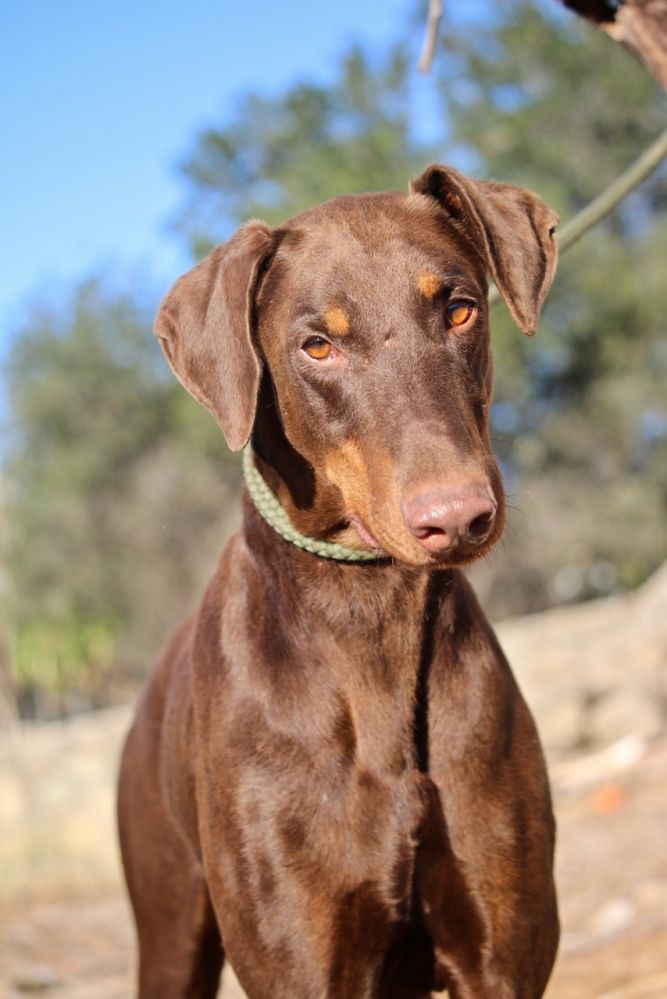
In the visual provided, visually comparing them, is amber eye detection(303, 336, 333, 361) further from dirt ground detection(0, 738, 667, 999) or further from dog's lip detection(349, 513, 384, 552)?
dirt ground detection(0, 738, 667, 999)

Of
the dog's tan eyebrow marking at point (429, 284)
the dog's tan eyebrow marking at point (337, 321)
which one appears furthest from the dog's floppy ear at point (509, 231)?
the dog's tan eyebrow marking at point (337, 321)

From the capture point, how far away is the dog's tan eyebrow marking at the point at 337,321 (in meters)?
3.11

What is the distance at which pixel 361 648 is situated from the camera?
130 inches

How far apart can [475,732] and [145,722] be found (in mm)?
1510

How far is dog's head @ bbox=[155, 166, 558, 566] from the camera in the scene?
2.82 metres

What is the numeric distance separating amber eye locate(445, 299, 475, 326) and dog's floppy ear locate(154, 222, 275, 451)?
1.57ft

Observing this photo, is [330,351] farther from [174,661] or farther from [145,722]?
[145,722]

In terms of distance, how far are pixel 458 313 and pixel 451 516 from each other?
28.4 inches

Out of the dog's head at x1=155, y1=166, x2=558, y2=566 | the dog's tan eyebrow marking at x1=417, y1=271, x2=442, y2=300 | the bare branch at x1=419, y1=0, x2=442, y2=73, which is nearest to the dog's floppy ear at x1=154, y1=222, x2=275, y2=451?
the dog's head at x1=155, y1=166, x2=558, y2=566

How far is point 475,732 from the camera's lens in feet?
10.4

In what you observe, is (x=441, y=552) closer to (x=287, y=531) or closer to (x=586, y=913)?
(x=287, y=531)

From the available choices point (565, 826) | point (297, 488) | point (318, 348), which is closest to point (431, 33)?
point (318, 348)

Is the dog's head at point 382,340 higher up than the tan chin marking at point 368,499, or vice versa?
the dog's head at point 382,340

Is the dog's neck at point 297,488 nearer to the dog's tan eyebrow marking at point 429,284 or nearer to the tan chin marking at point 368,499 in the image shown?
the tan chin marking at point 368,499
